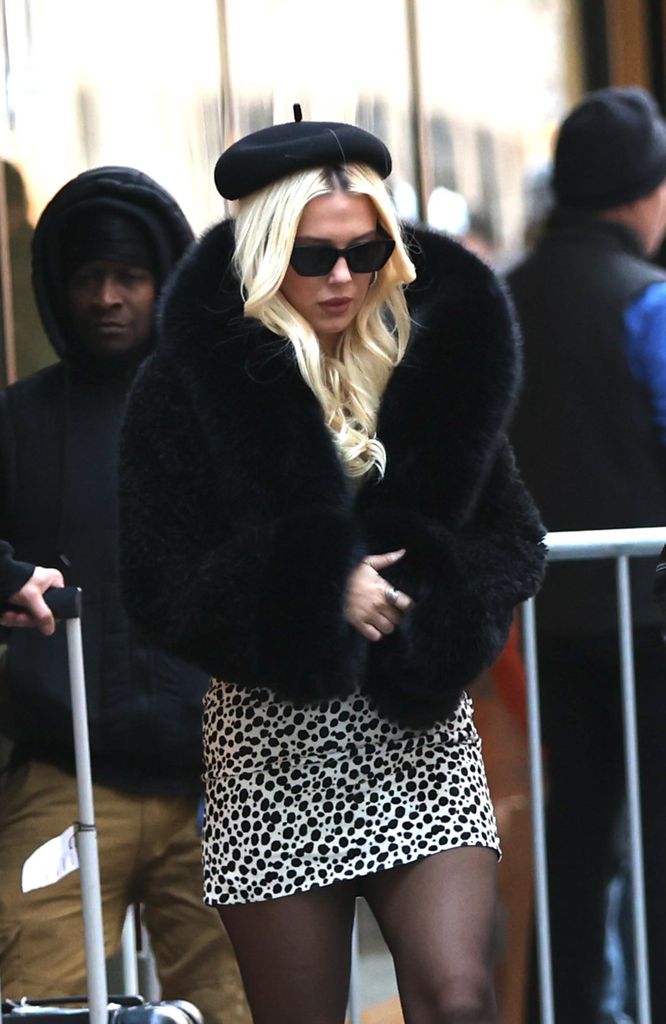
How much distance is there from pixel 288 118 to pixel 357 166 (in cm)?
226

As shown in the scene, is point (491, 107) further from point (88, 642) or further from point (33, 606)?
point (33, 606)

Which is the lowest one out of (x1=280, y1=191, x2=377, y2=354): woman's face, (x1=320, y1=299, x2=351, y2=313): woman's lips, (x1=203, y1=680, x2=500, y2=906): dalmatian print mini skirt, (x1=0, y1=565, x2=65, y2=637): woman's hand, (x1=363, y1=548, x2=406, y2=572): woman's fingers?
(x1=203, y1=680, x2=500, y2=906): dalmatian print mini skirt

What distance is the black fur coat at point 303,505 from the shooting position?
2.93 metres

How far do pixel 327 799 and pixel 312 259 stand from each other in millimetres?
838

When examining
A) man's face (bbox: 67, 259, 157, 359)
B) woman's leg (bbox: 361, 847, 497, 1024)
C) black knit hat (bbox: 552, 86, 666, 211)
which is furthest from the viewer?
black knit hat (bbox: 552, 86, 666, 211)

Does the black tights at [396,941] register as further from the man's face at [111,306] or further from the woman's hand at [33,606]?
the man's face at [111,306]

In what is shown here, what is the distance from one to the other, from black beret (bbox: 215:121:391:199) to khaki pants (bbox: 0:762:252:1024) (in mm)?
1268

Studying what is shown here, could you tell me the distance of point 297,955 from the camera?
9.58 ft

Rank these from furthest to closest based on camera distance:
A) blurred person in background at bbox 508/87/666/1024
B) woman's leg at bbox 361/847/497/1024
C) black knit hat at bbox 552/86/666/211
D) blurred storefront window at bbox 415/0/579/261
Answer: blurred storefront window at bbox 415/0/579/261 → black knit hat at bbox 552/86/666/211 → blurred person in background at bbox 508/87/666/1024 → woman's leg at bbox 361/847/497/1024

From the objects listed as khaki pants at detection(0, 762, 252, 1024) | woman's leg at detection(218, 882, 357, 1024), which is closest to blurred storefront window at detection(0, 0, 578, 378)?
khaki pants at detection(0, 762, 252, 1024)

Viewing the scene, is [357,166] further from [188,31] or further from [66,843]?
[188,31]

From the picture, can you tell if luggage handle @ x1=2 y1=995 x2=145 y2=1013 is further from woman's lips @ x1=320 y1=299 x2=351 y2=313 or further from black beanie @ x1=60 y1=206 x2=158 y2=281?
black beanie @ x1=60 y1=206 x2=158 y2=281

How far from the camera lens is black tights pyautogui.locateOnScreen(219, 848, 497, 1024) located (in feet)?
9.37

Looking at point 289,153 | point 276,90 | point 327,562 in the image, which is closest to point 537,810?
point 327,562
